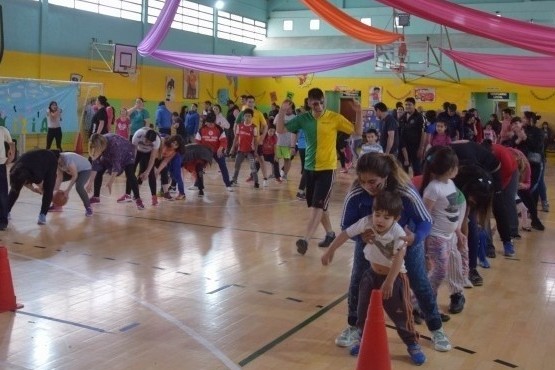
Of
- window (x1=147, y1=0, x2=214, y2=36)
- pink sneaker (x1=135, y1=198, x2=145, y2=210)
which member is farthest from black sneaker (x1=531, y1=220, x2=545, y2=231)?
window (x1=147, y1=0, x2=214, y2=36)

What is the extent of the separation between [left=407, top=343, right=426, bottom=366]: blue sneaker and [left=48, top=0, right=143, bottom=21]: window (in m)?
16.8

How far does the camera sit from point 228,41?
82.6 ft

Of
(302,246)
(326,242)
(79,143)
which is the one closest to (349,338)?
(302,246)

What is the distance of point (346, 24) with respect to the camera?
11055 millimetres

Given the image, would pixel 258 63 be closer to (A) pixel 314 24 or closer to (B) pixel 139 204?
(B) pixel 139 204

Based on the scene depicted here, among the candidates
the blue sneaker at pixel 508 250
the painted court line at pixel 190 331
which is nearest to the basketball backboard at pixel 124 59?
the painted court line at pixel 190 331

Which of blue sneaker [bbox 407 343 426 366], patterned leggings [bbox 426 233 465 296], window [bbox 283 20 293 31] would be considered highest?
window [bbox 283 20 293 31]

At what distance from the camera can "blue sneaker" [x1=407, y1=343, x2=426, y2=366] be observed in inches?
154

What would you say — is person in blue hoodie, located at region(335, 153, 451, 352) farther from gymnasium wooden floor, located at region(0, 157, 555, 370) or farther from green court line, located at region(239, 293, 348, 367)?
green court line, located at region(239, 293, 348, 367)

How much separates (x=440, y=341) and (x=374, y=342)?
78 cm

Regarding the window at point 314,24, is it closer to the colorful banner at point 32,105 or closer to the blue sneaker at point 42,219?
the colorful banner at point 32,105

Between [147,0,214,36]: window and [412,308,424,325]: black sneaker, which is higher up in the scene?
[147,0,214,36]: window

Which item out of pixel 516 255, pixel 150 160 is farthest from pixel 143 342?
pixel 150 160

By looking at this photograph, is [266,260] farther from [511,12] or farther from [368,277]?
[511,12]
